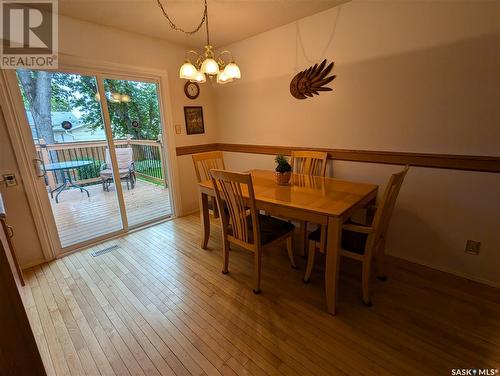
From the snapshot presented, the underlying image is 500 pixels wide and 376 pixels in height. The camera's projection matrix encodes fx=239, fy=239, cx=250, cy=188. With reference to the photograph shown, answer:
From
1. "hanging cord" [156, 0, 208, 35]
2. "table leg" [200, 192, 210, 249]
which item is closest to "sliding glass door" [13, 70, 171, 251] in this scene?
"hanging cord" [156, 0, 208, 35]

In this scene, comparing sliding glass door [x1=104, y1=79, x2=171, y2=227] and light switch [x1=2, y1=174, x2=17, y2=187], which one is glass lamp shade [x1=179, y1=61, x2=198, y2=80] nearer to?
sliding glass door [x1=104, y1=79, x2=171, y2=227]

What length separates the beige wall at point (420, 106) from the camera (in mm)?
1735

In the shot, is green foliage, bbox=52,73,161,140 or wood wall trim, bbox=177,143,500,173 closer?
wood wall trim, bbox=177,143,500,173

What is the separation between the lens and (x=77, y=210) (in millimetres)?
3559

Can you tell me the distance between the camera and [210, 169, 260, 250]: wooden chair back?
1731mm

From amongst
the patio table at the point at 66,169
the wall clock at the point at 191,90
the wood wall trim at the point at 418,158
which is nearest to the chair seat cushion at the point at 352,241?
the wood wall trim at the point at 418,158

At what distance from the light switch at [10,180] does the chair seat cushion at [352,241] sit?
8.91ft

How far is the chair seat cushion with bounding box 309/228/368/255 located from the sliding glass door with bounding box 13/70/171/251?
95.3 inches

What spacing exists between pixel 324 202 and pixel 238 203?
2.08ft

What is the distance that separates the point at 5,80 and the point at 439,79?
3.59 m

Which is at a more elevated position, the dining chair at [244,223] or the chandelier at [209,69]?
the chandelier at [209,69]

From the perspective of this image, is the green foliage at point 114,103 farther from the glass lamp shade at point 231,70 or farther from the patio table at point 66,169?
the glass lamp shade at point 231,70

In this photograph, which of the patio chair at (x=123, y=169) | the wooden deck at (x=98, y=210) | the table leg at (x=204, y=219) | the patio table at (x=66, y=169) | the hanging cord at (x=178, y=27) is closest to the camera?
the hanging cord at (x=178, y=27)

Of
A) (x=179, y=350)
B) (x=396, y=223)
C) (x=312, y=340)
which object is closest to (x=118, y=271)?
(x=179, y=350)
